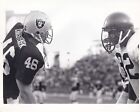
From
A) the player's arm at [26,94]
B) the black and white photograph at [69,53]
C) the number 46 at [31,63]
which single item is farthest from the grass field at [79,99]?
the number 46 at [31,63]

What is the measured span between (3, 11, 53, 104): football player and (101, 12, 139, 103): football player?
1.29ft

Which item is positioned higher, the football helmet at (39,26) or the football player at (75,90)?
the football helmet at (39,26)

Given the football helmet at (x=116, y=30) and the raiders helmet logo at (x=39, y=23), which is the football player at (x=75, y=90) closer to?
the football helmet at (x=116, y=30)

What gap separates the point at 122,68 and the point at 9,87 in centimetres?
76

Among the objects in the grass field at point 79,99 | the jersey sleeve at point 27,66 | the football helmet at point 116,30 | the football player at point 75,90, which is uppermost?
the football helmet at point 116,30

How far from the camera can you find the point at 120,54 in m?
2.65

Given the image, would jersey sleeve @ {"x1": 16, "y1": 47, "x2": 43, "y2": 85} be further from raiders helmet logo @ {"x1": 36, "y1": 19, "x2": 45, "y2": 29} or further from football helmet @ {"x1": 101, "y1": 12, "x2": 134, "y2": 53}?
football helmet @ {"x1": 101, "y1": 12, "x2": 134, "y2": 53}

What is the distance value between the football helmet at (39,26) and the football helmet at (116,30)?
361 millimetres

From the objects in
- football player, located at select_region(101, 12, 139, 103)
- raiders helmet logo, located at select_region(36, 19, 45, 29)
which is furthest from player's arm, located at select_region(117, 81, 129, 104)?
raiders helmet logo, located at select_region(36, 19, 45, 29)

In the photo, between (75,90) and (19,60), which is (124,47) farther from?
(19,60)

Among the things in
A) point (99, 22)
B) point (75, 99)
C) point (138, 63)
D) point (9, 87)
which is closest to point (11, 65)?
point (9, 87)

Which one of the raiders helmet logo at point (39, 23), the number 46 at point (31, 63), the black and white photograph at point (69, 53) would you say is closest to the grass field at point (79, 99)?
the black and white photograph at point (69, 53)

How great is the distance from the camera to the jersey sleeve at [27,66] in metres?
2.63

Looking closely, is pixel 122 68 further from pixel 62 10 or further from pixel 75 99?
pixel 62 10
